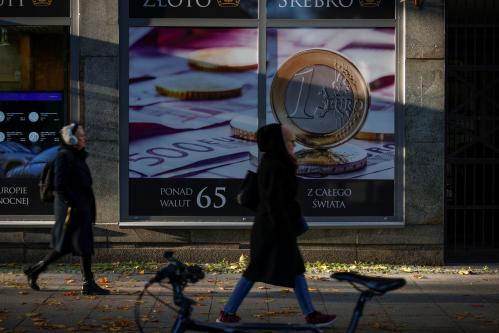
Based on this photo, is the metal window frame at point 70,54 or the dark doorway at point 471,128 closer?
the metal window frame at point 70,54

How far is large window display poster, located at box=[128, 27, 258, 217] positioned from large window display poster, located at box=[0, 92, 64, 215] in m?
1.04

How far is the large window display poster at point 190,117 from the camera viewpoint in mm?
11516

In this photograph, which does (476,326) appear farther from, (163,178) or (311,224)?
(163,178)

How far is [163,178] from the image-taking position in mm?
11578

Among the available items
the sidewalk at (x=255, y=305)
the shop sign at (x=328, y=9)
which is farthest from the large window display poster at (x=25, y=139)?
the shop sign at (x=328, y=9)

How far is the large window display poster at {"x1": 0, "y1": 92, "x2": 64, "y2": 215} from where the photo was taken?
11594 millimetres

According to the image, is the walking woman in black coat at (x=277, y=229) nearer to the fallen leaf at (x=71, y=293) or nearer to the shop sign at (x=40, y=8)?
the fallen leaf at (x=71, y=293)

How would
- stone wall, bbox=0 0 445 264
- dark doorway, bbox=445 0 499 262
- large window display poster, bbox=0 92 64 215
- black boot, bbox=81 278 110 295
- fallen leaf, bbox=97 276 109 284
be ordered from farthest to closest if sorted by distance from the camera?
dark doorway, bbox=445 0 499 262
large window display poster, bbox=0 92 64 215
stone wall, bbox=0 0 445 264
fallen leaf, bbox=97 276 109 284
black boot, bbox=81 278 110 295

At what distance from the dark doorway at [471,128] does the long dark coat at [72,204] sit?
4.89 m

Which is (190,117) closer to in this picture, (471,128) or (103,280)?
(103,280)

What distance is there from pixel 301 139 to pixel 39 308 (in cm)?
431

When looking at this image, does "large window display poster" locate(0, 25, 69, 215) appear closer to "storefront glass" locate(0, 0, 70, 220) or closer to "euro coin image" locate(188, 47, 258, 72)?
"storefront glass" locate(0, 0, 70, 220)

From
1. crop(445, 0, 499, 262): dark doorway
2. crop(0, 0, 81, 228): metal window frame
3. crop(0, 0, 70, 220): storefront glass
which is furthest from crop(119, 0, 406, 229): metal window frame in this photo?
crop(0, 0, 70, 220): storefront glass

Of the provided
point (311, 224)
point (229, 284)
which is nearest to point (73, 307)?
point (229, 284)
